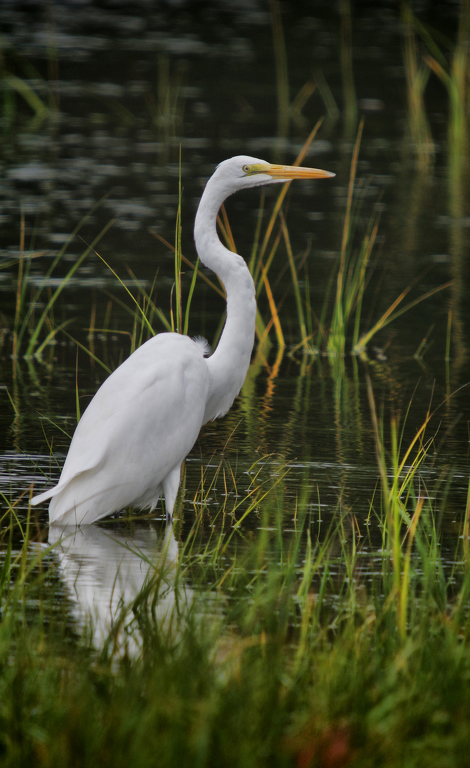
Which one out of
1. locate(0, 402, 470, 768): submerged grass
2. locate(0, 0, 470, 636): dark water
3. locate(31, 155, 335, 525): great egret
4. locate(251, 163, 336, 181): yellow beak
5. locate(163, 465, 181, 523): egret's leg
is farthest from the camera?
locate(0, 0, 470, 636): dark water

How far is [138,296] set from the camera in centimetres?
844

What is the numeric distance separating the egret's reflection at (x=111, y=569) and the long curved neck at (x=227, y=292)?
0.82m

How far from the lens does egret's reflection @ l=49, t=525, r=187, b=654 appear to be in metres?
3.46

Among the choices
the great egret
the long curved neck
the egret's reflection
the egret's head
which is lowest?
the egret's reflection

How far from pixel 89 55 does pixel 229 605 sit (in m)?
20.0

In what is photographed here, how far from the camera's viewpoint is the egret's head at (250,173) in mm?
4938

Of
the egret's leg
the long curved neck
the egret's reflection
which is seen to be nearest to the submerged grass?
the egret's reflection

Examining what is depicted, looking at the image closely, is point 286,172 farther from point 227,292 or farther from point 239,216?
point 239,216

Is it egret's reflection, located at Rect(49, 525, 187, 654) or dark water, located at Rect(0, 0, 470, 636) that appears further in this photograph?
dark water, located at Rect(0, 0, 470, 636)

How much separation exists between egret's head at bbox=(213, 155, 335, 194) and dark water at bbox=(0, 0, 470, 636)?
1.29 meters

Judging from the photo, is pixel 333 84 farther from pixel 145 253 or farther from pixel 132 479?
pixel 132 479

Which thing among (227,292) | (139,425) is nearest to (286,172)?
(227,292)

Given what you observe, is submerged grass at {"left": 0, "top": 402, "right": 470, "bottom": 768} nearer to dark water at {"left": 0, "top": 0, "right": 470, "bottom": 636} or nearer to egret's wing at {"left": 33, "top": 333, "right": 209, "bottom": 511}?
dark water at {"left": 0, "top": 0, "right": 470, "bottom": 636}

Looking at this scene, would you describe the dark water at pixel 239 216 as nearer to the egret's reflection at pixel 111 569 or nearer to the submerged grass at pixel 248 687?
the egret's reflection at pixel 111 569
